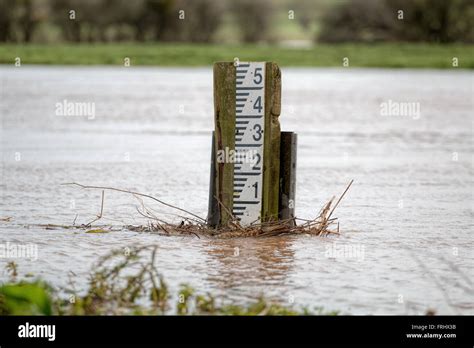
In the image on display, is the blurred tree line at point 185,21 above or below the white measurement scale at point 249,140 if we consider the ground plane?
above

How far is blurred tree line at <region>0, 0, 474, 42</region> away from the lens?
6128cm

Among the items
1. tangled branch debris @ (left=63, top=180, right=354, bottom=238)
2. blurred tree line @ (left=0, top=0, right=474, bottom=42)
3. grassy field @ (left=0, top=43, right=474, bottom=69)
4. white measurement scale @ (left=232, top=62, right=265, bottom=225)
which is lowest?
tangled branch debris @ (left=63, top=180, right=354, bottom=238)

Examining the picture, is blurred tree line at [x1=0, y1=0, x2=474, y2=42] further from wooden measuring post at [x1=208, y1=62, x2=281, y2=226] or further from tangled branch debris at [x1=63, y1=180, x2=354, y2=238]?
wooden measuring post at [x1=208, y1=62, x2=281, y2=226]

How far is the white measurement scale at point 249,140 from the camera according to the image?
34.4 ft

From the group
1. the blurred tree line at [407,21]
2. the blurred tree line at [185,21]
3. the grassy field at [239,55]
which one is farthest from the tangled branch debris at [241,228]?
the blurred tree line at [407,21]

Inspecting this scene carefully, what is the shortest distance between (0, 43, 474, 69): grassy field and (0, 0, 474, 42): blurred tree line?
6756mm

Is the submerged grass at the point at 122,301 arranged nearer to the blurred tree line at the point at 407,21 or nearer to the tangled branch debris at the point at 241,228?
the tangled branch debris at the point at 241,228

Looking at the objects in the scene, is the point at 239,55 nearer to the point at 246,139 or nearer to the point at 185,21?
the point at 185,21

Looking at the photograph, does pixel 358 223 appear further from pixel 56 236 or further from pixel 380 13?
pixel 380 13

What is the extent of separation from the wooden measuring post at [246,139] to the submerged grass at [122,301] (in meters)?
2.29

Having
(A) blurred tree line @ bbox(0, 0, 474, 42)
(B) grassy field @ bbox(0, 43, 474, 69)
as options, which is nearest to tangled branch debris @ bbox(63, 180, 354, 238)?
(B) grassy field @ bbox(0, 43, 474, 69)

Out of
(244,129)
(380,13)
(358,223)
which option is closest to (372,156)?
(358,223)

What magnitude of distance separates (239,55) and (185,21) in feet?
59.1

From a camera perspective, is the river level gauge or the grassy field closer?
the river level gauge
